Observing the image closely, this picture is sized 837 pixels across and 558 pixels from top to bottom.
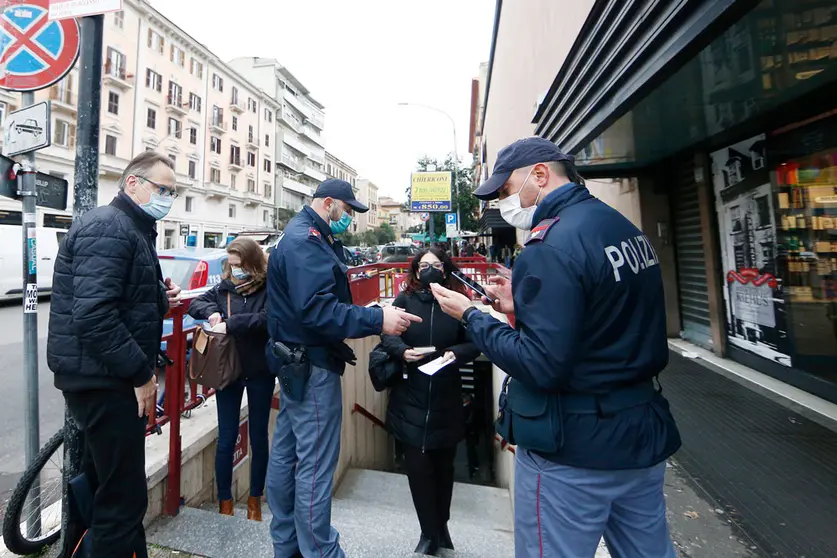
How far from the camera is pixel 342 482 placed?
532 cm

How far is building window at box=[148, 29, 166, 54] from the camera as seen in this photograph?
2850 centimetres

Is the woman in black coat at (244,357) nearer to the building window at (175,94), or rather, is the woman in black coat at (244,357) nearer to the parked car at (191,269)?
the parked car at (191,269)

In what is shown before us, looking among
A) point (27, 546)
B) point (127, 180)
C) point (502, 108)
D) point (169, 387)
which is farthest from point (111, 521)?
point (502, 108)

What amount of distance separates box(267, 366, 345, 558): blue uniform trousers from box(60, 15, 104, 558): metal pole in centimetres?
94

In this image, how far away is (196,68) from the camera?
32906mm

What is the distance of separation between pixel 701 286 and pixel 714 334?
73cm

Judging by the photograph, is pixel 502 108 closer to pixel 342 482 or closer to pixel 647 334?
pixel 342 482

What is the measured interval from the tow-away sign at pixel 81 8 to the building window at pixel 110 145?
30246mm

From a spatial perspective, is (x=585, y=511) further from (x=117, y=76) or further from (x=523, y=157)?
(x=117, y=76)

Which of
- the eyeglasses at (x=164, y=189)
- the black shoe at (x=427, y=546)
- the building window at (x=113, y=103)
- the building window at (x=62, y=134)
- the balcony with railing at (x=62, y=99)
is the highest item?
the building window at (x=113, y=103)

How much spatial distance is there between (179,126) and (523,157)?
37.5 meters

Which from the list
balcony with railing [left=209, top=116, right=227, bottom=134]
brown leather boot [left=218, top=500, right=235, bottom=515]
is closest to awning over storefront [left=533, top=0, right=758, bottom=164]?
brown leather boot [left=218, top=500, right=235, bottom=515]

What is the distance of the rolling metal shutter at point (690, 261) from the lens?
5.70 meters

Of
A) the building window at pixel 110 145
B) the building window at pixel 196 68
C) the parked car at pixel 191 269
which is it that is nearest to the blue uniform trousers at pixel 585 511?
the parked car at pixel 191 269
